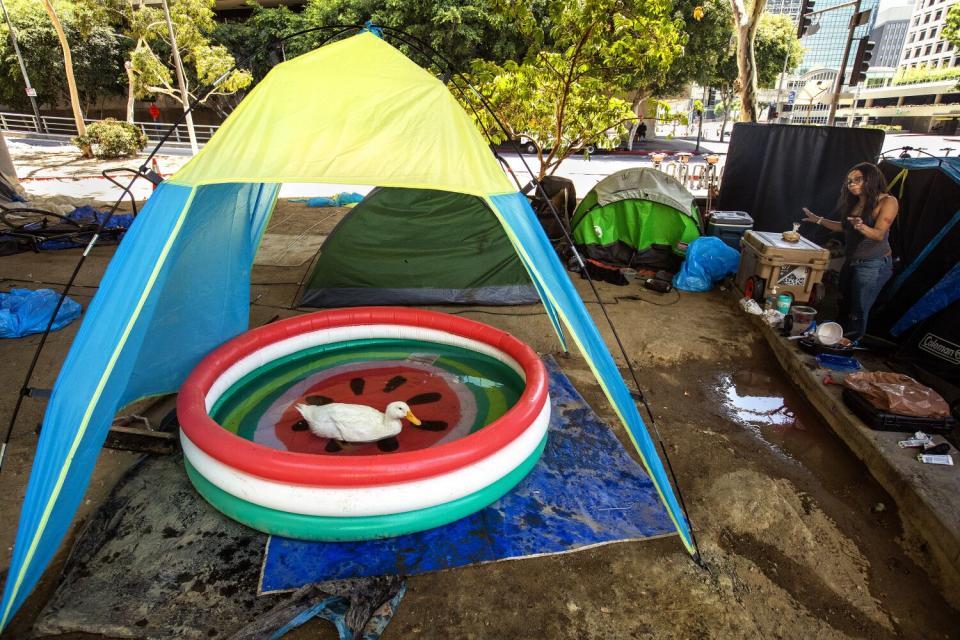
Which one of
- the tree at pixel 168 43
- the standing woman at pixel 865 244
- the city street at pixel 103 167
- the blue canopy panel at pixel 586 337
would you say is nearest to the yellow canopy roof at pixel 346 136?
the blue canopy panel at pixel 586 337

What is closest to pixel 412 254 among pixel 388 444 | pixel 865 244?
pixel 388 444

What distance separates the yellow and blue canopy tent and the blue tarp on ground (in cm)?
41

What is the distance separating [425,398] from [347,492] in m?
1.41

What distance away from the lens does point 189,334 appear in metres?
4.15

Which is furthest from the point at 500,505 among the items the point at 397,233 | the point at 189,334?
the point at 397,233

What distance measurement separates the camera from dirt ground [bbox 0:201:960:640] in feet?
8.11

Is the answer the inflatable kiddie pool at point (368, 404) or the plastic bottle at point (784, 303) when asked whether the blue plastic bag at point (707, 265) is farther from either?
the inflatable kiddie pool at point (368, 404)

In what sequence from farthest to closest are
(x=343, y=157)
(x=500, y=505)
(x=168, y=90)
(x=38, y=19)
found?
(x=38, y=19) < (x=168, y=90) < (x=500, y=505) < (x=343, y=157)

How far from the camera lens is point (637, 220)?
740 centimetres

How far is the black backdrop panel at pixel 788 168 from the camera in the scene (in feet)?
22.5

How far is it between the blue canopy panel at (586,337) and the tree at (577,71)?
3.86 meters

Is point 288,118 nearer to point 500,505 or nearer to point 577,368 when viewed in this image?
point 500,505

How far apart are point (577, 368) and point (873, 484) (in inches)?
91.2

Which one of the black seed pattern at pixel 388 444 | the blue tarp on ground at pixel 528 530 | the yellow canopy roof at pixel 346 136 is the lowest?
the blue tarp on ground at pixel 528 530
